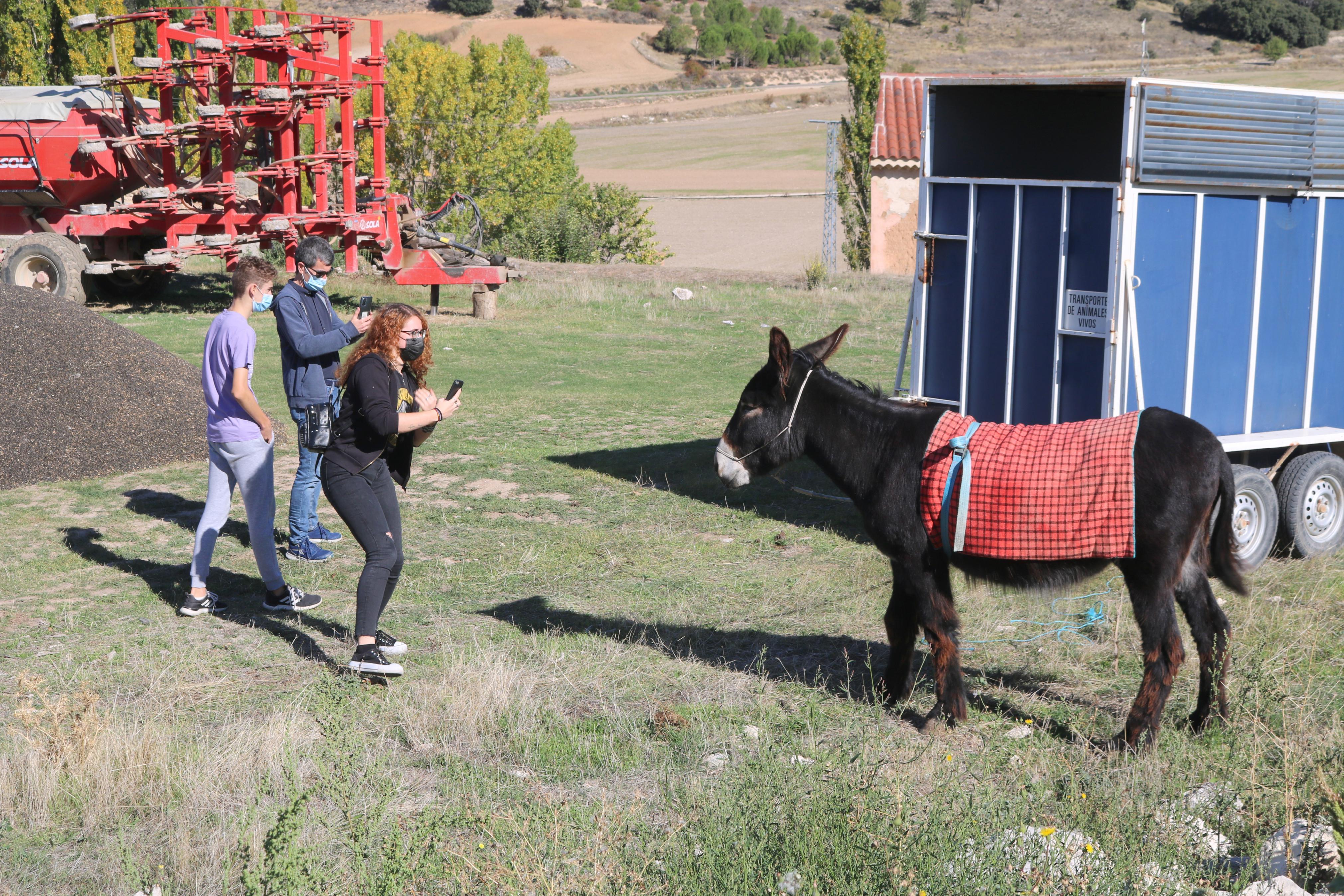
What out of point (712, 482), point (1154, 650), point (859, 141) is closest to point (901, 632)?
point (1154, 650)

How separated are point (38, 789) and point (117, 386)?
23.2 feet

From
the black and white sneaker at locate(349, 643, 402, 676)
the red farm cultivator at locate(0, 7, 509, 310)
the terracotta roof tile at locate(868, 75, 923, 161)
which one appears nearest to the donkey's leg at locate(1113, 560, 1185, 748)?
the black and white sneaker at locate(349, 643, 402, 676)

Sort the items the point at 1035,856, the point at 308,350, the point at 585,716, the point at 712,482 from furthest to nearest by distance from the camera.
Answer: the point at 712,482
the point at 308,350
the point at 585,716
the point at 1035,856

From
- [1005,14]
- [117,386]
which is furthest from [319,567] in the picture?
[1005,14]

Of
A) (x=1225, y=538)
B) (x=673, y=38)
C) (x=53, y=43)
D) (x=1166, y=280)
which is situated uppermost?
(x=673, y=38)

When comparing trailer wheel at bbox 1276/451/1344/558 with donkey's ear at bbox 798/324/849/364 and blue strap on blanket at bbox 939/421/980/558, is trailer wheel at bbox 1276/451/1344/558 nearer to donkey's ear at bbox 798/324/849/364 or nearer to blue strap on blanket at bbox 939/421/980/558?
blue strap on blanket at bbox 939/421/980/558

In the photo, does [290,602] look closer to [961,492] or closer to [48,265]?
[961,492]

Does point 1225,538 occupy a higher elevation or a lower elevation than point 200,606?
higher

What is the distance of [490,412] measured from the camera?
42.7 ft

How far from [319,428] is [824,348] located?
7.99ft

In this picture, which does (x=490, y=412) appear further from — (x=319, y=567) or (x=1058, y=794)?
(x=1058, y=794)

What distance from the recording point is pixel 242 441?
689 cm

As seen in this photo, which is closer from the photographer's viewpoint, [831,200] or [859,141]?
[859,141]

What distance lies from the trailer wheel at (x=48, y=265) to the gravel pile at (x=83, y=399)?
719 centimetres
